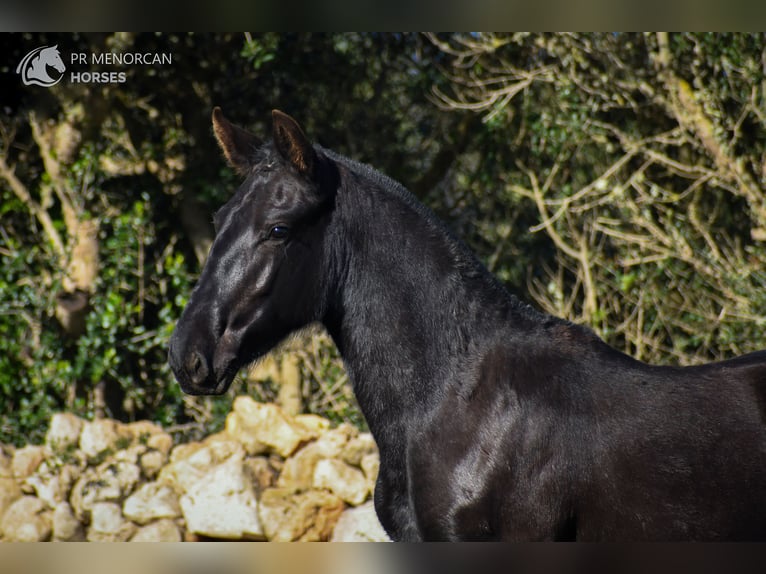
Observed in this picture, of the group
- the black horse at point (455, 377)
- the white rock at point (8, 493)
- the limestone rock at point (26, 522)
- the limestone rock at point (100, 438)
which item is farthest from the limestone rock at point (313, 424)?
the black horse at point (455, 377)

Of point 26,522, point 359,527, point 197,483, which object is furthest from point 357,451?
point 26,522

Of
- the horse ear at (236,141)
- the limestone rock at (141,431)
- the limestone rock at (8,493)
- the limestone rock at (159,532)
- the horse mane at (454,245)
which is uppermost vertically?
the horse ear at (236,141)

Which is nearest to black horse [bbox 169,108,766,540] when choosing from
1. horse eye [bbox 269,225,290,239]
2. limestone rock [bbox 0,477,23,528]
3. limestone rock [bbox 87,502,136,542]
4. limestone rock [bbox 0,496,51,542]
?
horse eye [bbox 269,225,290,239]

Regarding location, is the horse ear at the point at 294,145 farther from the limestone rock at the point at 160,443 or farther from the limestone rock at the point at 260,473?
the limestone rock at the point at 160,443

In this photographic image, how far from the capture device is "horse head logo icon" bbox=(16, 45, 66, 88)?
7.24m

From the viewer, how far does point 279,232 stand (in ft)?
9.21

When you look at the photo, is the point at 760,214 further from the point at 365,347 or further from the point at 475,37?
the point at 365,347

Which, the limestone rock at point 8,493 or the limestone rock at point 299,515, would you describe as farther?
the limestone rock at point 8,493

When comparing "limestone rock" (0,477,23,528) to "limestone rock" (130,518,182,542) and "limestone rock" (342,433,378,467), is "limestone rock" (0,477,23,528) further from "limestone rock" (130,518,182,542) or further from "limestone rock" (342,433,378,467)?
"limestone rock" (342,433,378,467)

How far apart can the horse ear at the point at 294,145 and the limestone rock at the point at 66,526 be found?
4.01 meters

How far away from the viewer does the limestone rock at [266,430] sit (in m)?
6.05

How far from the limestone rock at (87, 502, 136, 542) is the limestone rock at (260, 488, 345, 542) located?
984mm

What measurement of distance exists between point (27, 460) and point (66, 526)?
0.70 m

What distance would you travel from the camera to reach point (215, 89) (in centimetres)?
802
